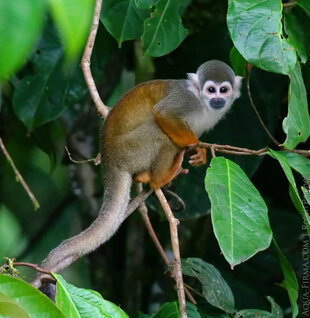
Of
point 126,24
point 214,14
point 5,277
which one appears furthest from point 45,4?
point 214,14

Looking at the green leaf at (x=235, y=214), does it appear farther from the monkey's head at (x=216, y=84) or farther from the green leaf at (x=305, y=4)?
the monkey's head at (x=216, y=84)

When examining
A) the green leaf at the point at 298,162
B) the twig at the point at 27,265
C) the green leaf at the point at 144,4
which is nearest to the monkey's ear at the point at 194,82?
the green leaf at the point at 144,4

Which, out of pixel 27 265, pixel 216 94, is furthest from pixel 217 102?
pixel 27 265

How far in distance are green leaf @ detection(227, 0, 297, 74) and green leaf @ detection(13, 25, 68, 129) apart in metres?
1.44

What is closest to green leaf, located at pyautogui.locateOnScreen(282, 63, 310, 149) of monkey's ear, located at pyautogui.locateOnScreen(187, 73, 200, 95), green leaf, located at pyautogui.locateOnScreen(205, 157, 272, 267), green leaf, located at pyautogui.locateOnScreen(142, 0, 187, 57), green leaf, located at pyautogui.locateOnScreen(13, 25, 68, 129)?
green leaf, located at pyautogui.locateOnScreen(205, 157, 272, 267)

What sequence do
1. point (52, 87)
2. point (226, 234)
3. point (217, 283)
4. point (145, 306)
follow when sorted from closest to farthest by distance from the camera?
point (226, 234) < point (217, 283) < point (52, 87) < point (145, 306)

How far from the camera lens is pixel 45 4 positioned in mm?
489

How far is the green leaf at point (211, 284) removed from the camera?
7.28 ft

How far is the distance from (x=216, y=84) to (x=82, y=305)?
1.70 m

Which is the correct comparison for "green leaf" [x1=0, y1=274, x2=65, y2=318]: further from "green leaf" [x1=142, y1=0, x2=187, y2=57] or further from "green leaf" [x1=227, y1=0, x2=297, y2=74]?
"green leaf" [x1=142, y1=0, x2=187, y2=57]

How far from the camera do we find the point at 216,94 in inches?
114

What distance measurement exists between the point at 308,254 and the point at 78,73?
1763 mm

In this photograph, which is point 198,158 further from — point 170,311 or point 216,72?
point 170,311

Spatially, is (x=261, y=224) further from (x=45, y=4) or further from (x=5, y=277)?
(x=45, y=4)
